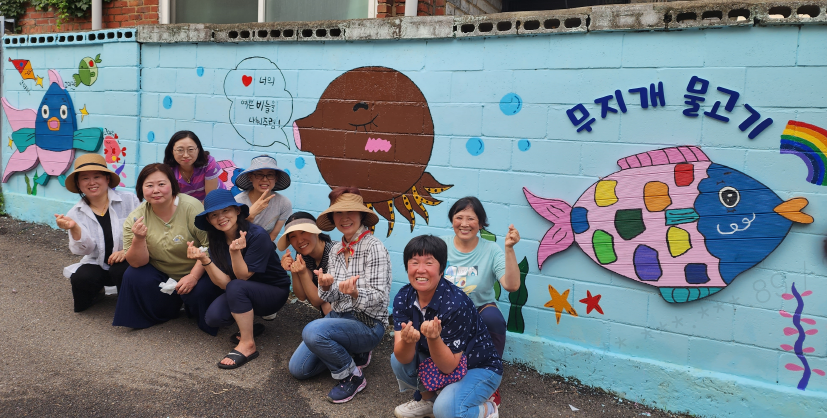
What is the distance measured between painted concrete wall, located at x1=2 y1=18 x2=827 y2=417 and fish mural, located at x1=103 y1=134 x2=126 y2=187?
A: 1.65 m

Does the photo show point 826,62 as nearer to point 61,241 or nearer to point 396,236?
point 396,236

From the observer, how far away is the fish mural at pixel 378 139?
428cm

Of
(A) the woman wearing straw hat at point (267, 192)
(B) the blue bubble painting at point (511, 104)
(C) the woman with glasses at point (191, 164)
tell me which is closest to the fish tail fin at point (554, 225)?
(B) the blue bubble painting at point (511, 104)

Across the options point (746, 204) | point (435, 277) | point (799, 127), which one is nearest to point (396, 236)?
point (435, 277)

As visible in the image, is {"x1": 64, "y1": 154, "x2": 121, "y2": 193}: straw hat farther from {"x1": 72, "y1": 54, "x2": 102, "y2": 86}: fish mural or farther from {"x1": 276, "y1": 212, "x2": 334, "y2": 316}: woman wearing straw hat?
{"x1": 72, "y1": 54, "x2": 102, "y2": 86}: fish mural

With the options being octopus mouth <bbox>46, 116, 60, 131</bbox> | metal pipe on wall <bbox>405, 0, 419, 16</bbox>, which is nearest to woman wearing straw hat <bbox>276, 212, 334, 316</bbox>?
metal pipe on wall <bbox>405, 0, 419, 16</bbox>

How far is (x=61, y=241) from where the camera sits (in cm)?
605

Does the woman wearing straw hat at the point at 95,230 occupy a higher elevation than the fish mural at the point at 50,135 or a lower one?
lower

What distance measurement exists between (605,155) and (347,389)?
212cm

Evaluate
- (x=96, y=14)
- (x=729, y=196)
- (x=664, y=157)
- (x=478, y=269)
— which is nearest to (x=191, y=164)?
(x=478, y=269)

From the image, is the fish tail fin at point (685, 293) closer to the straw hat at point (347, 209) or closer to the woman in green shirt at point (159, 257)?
the straw hat at point (347, 209)

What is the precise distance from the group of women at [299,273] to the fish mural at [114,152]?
1.15 meters

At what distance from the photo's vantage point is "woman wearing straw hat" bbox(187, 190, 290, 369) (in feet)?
12.3

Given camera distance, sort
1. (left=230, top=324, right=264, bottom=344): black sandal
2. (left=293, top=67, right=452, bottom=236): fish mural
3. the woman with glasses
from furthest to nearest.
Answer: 1. the woman with glasses
2. (left=293, top=67, right=452, bottom=236): fish mural
3. (left=230, top=324, right=264, bottom=344): black sandal
